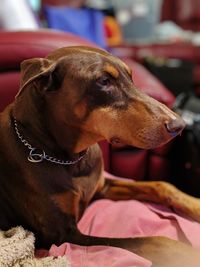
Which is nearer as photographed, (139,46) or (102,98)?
(102,98)

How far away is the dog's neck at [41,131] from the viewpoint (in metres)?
1.30

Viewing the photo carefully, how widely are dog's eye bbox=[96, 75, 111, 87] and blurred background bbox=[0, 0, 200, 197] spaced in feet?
1.44

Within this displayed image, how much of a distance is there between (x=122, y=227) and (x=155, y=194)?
21 centimetres

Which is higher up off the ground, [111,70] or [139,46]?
[111,70]

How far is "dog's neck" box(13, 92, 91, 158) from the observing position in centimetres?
130

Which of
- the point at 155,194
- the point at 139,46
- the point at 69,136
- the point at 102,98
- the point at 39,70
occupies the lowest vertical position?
the point at 139,46

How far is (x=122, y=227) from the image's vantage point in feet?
4.76

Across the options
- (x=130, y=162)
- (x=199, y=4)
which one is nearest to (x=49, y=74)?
(x=130, y=162)

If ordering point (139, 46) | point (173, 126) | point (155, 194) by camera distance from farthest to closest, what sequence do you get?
point (139, 46), point (155, 194), point (173, 126)

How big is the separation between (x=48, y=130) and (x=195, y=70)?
8.36 ft

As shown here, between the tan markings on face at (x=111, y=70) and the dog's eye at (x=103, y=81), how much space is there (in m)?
0.02

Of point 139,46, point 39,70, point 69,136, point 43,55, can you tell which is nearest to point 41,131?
point 69,136

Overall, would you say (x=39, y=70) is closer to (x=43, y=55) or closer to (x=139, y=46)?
(x=43, y=55)

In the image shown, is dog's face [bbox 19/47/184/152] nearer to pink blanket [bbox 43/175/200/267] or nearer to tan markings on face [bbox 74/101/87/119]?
tan markings on face [bbox 74/101/87/119]
